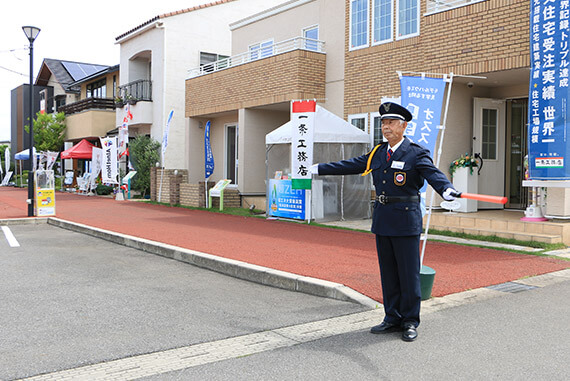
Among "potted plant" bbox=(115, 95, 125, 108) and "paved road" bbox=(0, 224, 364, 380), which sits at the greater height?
"potted plant" bbox=(115, 95, 125, 108)

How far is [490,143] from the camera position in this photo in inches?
504

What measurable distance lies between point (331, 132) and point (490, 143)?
3.77 metres

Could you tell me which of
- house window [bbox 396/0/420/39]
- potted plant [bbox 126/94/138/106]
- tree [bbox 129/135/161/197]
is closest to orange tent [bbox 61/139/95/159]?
potted plant [bbox 126/94/138/106]

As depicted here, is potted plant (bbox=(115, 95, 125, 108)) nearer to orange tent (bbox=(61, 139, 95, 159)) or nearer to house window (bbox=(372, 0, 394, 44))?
orange tent (bbox=(61, 139, 95, 159))

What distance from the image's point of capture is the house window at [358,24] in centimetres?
1478

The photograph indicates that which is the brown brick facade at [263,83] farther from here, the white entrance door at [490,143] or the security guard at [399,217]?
the security guard at [399,217]

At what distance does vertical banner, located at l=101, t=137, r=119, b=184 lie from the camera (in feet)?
76.4

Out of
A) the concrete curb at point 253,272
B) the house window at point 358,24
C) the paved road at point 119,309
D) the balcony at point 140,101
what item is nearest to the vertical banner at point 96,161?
the balcony at point 140,101

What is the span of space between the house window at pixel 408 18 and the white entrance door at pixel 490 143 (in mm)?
2548

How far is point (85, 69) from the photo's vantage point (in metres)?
39.5

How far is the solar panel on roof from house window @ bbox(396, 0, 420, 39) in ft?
97.3

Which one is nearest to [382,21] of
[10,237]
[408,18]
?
[408,18]

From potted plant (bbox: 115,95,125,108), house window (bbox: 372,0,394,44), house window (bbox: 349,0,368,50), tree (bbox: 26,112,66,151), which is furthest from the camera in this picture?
tree (bbox: 26,112,66,151)

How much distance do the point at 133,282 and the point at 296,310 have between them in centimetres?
257
